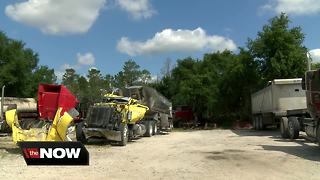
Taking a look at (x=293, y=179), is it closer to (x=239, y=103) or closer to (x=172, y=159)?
(x=172, y=159)

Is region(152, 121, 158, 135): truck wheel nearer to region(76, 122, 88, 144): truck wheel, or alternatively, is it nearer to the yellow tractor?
region(76, 122, 88, 144): truck wheel

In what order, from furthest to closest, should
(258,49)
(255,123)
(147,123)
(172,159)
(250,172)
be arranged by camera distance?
(258,49) → (255,123) → (147,123) → (172,159) → (250,172)

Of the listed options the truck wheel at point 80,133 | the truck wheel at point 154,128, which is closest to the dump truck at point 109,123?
the truck wheel at point 80,133

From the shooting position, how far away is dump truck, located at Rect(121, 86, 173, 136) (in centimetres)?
3167

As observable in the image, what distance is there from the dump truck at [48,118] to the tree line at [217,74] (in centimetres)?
1183

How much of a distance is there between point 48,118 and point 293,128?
472 inches

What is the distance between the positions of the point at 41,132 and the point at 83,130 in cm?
574

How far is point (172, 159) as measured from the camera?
16.5 m

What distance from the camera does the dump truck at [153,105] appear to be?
31672 mm

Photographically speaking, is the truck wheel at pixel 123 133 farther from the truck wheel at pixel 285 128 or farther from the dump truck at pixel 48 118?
the truck wheel at pixel 285 128

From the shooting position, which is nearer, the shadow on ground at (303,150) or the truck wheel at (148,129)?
the shadow on ground at (303,150)

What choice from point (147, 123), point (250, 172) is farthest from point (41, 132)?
point (147, 123)

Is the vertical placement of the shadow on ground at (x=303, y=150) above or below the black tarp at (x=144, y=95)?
below

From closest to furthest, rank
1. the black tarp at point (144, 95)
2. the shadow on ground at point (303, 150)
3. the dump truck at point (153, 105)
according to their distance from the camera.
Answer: the shadow on ground at point (303, 150)
the black tarp at point (144, 95)
the dump truck at point (153, 105)
